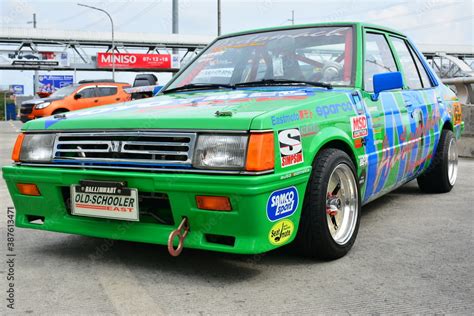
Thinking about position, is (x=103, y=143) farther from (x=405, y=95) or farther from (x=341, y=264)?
(x=405, y=95)

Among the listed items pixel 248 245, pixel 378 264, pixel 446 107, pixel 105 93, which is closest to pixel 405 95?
pixel 446 107

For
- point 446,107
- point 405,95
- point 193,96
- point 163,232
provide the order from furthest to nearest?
point 446,107, point 405,95, point 193,96, point 163,232

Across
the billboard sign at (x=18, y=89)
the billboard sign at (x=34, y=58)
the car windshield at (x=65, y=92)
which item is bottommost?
the billboard sign at (x=18, y=89)

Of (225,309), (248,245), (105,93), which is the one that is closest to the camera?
(225,309)

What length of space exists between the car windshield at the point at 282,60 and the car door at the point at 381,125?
0.20 metres

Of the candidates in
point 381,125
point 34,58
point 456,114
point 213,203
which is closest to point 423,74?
point 456,114

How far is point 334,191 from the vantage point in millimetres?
3197

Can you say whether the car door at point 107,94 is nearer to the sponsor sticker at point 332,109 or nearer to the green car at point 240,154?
the green car at point 240,154

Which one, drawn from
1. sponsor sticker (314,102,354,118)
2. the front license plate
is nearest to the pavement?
the front license plate

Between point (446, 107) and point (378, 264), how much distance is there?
272cm

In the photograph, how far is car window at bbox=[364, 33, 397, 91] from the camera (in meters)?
3.74

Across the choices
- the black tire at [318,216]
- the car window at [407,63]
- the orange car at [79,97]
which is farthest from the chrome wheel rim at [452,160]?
the orange car at [79,97]

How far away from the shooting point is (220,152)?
2.54m

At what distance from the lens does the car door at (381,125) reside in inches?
140
